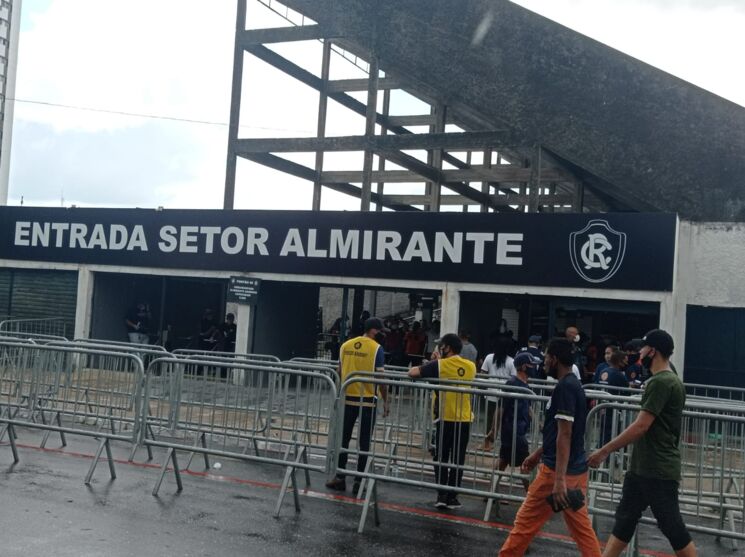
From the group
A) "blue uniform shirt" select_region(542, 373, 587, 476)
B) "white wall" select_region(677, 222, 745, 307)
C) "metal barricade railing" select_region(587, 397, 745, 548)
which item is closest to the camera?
"blue uniform shirt" select_region(542, 373, 587, 476)

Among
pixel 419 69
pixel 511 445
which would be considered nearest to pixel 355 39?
pixel 419 69

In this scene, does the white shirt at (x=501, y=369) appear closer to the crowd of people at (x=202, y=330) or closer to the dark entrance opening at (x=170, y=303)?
the crowd of people at (x=202, y=330)

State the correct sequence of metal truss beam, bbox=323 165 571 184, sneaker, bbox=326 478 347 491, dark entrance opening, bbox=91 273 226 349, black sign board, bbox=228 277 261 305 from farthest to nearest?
1. metal truss beam, bbox=323 165 571 184
2. dark entrance opening, bbox=91 273 226 349
3. black sign board, bbox=228 277 261 305
4. sneaker, bbox=326 478 347 491

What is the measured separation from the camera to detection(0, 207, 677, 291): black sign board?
16203 mm

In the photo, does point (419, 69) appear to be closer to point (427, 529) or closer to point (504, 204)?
point (504, 204)

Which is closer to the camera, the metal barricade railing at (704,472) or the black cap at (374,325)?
the metal barricade railing at (704,472)

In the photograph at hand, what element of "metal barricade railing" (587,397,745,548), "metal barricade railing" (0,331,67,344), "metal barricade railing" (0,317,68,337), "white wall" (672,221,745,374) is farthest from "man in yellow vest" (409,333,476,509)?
"metal barricade railing" (0,317,68,337)

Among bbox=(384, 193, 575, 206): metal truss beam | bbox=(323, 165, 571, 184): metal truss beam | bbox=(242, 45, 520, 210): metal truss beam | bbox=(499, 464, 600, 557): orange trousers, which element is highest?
bbox=(242, 45, 520, 210): metal truss beam

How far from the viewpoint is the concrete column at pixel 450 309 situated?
17766 mm

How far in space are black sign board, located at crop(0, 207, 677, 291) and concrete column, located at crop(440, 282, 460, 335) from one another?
0.25 metres

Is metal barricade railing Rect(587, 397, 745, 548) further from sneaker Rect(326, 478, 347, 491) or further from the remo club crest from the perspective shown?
the remo club crest

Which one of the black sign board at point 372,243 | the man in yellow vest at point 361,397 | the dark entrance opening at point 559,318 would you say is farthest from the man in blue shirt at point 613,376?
the dark entrance opening at point 559,318

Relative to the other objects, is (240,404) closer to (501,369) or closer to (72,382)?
(72,382)

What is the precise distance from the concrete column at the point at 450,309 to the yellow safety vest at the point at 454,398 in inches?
350
